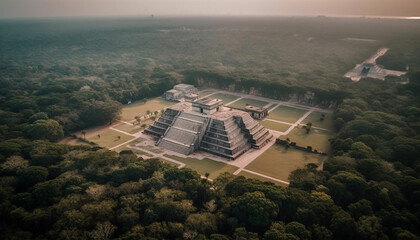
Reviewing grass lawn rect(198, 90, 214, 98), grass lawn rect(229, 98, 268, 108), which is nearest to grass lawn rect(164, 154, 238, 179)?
grass lawn rect(229, 98, 268, 108)

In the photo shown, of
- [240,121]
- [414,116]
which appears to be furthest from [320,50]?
[240,121]

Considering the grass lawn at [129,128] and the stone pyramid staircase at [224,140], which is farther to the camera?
the grass lawn at [129,128]

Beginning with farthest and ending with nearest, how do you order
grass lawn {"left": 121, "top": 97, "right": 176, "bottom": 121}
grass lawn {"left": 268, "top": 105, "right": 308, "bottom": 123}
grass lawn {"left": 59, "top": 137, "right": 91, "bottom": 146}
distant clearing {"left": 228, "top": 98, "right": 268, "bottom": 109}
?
distant clearing {"left": 228, "top": 98, "right": 268, "bottom": 109}, grass lawn {"left": 121, "top": 97, "right": 176, "bottom": 121}, grass lawn {"left": 268, "top": 105, "right": 308, "bottom": 123}, grass lawn {"left": 59, "top": 137, "right": 91, "bottom": 146}

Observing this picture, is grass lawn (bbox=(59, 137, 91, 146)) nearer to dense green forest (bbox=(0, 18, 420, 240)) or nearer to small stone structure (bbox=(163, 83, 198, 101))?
dense green forest (bbox=(0, 18, 420, 240))

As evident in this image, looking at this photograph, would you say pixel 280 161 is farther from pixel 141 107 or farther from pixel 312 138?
pixel 141 107

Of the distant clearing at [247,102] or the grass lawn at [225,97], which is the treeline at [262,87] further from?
the distant clearing at [247,102]

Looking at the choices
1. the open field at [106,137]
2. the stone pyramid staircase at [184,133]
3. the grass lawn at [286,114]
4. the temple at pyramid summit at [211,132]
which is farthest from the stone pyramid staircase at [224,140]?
the grass lawn at [286,114]

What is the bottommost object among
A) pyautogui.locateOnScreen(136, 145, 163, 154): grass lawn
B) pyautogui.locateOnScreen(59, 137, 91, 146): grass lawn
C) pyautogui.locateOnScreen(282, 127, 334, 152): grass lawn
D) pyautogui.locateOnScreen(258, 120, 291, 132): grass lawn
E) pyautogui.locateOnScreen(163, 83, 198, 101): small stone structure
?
pyautogui.locateOnScreen(59, 137, 91, 146): grass lawn
